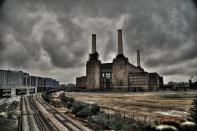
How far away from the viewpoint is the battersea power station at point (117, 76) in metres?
116

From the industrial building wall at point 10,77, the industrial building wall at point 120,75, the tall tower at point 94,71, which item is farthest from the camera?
the tall tower at point 94,71

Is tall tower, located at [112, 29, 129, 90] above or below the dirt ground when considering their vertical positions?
above

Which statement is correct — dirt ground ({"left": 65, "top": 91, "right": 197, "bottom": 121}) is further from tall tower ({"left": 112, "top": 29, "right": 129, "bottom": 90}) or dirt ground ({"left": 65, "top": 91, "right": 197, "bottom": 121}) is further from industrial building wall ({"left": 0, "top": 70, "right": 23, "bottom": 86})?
tall tower ({"left": 112, "top": 29, "right": 129, "bottom": 90})

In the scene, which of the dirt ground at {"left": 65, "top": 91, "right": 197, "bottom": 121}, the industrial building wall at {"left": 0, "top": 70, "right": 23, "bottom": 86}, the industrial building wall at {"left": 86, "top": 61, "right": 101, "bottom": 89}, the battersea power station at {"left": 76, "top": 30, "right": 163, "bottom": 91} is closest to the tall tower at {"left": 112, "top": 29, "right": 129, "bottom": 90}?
the battersea power station at {"left": 76, "top": 30, "right": 163, "bottom": 91}

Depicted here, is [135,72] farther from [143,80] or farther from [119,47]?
[119,47]

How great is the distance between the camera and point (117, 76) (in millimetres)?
121438

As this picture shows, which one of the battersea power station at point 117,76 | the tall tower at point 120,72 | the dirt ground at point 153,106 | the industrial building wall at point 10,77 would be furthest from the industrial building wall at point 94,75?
the dirt ground at point 153,106

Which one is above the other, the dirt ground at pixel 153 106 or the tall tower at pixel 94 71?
the tall tower at pixel 94 71

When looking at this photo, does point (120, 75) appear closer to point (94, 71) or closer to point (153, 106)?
point (94, 71)

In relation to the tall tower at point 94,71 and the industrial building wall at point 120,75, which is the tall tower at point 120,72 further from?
the tall tower at point 94,71

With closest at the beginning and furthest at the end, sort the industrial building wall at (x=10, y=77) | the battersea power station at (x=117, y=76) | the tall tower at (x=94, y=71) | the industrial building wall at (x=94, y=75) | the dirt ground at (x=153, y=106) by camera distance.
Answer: the dirt ground at (x=153, y=106) < the industrial building wall at (x=10, y=77) < the battersea power station at (x=117, y=76) < the tall tower at (x=94, y=71) < the industrial building wall at (x=94, y=75)

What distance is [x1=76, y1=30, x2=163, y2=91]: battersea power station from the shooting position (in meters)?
116

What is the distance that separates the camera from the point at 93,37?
118 m

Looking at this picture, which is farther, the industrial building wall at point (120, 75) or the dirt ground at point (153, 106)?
the industrial building wall at point (120, 75)
